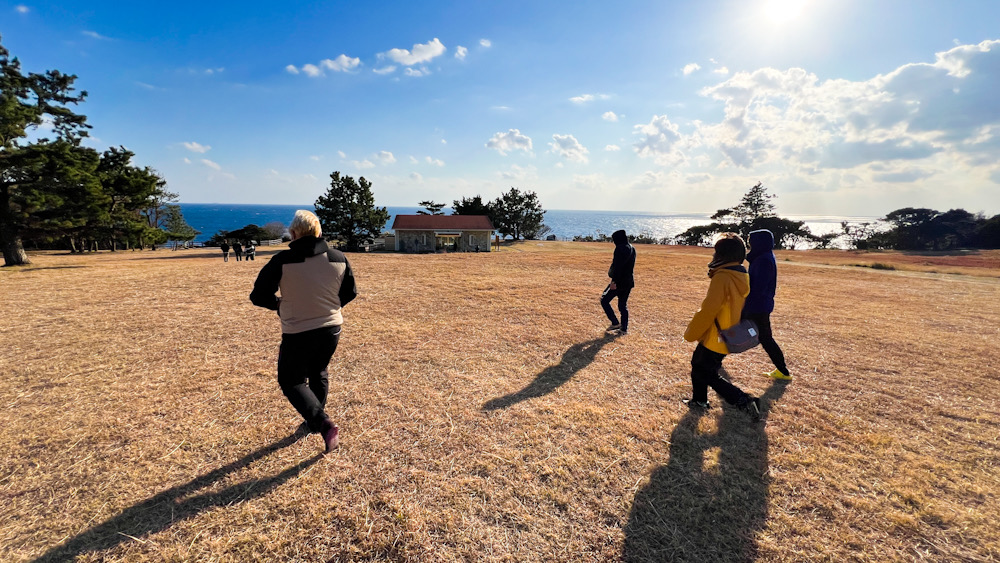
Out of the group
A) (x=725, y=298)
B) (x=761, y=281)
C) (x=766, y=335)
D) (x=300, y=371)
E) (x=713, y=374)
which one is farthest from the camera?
(x=766, y=335)

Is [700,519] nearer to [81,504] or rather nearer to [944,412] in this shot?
[944,412]

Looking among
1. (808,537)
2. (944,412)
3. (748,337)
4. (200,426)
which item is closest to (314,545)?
(200,426)

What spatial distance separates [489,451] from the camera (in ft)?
11.0

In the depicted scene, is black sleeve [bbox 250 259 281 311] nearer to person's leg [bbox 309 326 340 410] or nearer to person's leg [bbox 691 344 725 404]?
person's leg [bbox 309 326 340 410]

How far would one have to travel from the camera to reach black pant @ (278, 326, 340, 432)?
9.87 ft

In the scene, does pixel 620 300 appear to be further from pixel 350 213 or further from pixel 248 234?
pixel 248 234

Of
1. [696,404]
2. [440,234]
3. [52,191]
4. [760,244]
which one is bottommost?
[696,404]

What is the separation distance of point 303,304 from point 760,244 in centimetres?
556

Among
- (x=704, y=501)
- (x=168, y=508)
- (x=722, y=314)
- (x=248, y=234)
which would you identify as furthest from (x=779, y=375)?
(x=248, y=234)

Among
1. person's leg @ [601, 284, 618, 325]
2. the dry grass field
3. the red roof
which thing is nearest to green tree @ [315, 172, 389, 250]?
the red roof

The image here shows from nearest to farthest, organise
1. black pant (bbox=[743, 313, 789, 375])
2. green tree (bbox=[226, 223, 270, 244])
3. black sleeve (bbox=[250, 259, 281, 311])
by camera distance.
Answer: black sleeve (bbox=[250, 259, 281, 311]), black pant (bbox=[743, 313, 789, 375]), green tree (bbox=[226, 223, 270, 244])

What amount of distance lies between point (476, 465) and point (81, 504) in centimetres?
307

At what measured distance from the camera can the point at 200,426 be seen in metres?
3.67

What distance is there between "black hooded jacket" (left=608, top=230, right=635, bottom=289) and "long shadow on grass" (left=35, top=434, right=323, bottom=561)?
5621mm
